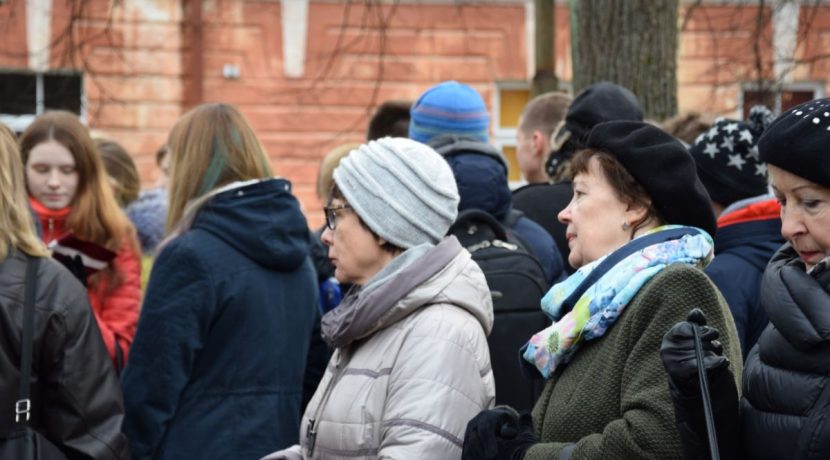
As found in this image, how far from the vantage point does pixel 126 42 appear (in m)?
15.5

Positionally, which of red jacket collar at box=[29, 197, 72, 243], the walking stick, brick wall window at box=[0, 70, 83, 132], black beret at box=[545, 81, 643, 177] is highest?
brick wall window at box=[0, 70, 83, 132]

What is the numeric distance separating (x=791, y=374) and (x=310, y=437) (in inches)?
52.3

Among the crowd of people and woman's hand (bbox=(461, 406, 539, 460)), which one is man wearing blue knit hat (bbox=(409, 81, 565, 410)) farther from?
woman's hand (bbox=(461, 406, 539, 460))

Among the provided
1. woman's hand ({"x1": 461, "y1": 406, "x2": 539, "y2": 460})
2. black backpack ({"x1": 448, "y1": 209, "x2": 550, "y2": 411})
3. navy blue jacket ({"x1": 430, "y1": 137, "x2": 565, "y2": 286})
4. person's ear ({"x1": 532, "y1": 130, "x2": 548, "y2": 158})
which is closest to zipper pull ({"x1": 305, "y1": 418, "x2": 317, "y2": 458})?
woman's hand ({"x1": 461, "y1": 406, "x2": 539, "y2": 460})

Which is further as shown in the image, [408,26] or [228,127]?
[408,26]

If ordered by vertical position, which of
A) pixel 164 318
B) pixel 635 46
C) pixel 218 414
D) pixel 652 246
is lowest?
pixel 218 414

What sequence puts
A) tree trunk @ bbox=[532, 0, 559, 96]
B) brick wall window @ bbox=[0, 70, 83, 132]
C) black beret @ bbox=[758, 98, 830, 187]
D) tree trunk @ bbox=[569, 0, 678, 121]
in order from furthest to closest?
brick wall window @ bbox=[0, 70, 83, 132]
tree trunk @ bbox=[532, 0, 559, 96]
tree trunk @ bbox=[569, 0, 678, 121]
black beret @ bbox=[758, 98, 830, 187]

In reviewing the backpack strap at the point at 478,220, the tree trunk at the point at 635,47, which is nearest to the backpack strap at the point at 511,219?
the backpack strap at the point at 478,220

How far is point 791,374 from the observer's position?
266cm

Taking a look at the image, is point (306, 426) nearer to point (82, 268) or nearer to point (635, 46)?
point (82, 268)

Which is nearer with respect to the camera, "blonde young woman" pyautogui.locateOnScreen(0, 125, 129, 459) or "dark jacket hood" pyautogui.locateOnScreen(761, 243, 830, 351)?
"dark jacket hood" pyautogui.locateOnScreen(761, 243, 830, 351)

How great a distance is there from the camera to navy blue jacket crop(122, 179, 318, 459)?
170 inches

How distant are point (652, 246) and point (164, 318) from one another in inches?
71.9

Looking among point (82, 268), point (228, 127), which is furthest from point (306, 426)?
point (82, 268)
